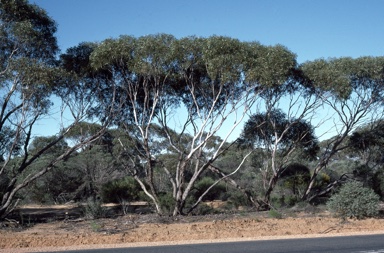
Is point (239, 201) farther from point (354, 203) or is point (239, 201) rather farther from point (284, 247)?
point (284, 247)

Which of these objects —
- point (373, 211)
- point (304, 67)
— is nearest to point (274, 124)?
point (304, 67)

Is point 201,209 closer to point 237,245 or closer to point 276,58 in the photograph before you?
point 276,58

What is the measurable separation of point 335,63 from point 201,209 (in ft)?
37.4

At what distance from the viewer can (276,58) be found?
22797 millimetres

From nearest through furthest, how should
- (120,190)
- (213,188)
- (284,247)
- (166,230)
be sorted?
(284,247) → (166,230) → (120,190) → (213,188)

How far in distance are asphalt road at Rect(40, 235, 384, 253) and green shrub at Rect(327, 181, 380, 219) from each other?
605 centimetres

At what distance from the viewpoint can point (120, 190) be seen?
33.3 meters

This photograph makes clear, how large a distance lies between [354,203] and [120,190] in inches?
695

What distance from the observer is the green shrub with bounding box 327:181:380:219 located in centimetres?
2088

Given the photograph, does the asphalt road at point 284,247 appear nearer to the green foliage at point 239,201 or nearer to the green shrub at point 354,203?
the green shrub at point 354,203

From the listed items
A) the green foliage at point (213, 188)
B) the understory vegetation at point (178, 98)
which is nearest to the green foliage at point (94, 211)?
the understory vegetation at point (178, 98)

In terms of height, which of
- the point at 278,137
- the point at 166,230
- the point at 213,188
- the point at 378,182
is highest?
the point at 278,137

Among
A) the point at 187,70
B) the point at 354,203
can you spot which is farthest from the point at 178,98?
the point at 354,203

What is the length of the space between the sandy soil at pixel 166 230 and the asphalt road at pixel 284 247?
1.37 meters
